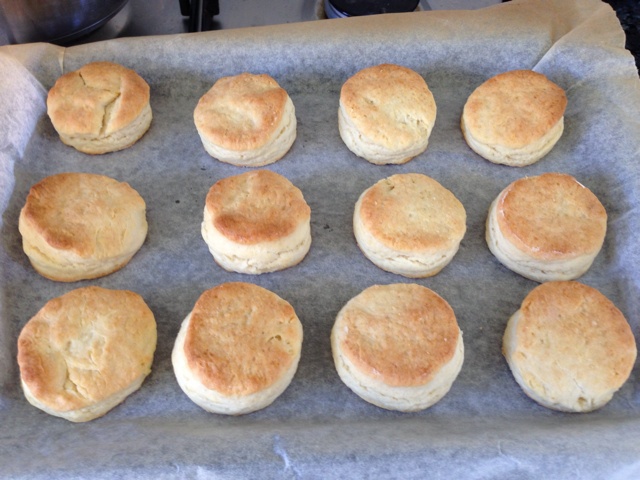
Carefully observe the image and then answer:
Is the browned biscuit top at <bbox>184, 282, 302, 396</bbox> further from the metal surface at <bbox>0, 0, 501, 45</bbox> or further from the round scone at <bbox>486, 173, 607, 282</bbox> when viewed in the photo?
the metal surface at <bbox>0, 0, 501, 45</bbox>

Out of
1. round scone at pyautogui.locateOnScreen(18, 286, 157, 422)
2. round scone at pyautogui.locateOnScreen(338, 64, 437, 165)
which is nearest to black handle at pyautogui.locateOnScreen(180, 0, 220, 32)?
round scone at pyautogui.locateOnScreen(338, 64, 437, 165)

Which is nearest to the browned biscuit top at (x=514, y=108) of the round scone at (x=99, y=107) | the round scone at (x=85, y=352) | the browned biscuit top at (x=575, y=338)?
the browned biscuit top at (x=575, y=338)

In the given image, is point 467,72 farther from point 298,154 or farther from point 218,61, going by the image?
point 218,61

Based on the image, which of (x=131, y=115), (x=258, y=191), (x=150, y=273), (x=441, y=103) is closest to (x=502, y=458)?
(x=258, y=191)

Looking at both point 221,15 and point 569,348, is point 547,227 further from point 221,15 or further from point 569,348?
point 221,15

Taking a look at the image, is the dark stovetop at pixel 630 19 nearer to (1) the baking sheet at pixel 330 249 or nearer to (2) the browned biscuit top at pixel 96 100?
(1) the baking sheet at pixel 330 249

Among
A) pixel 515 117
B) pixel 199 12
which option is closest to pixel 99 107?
pixel 199 12
